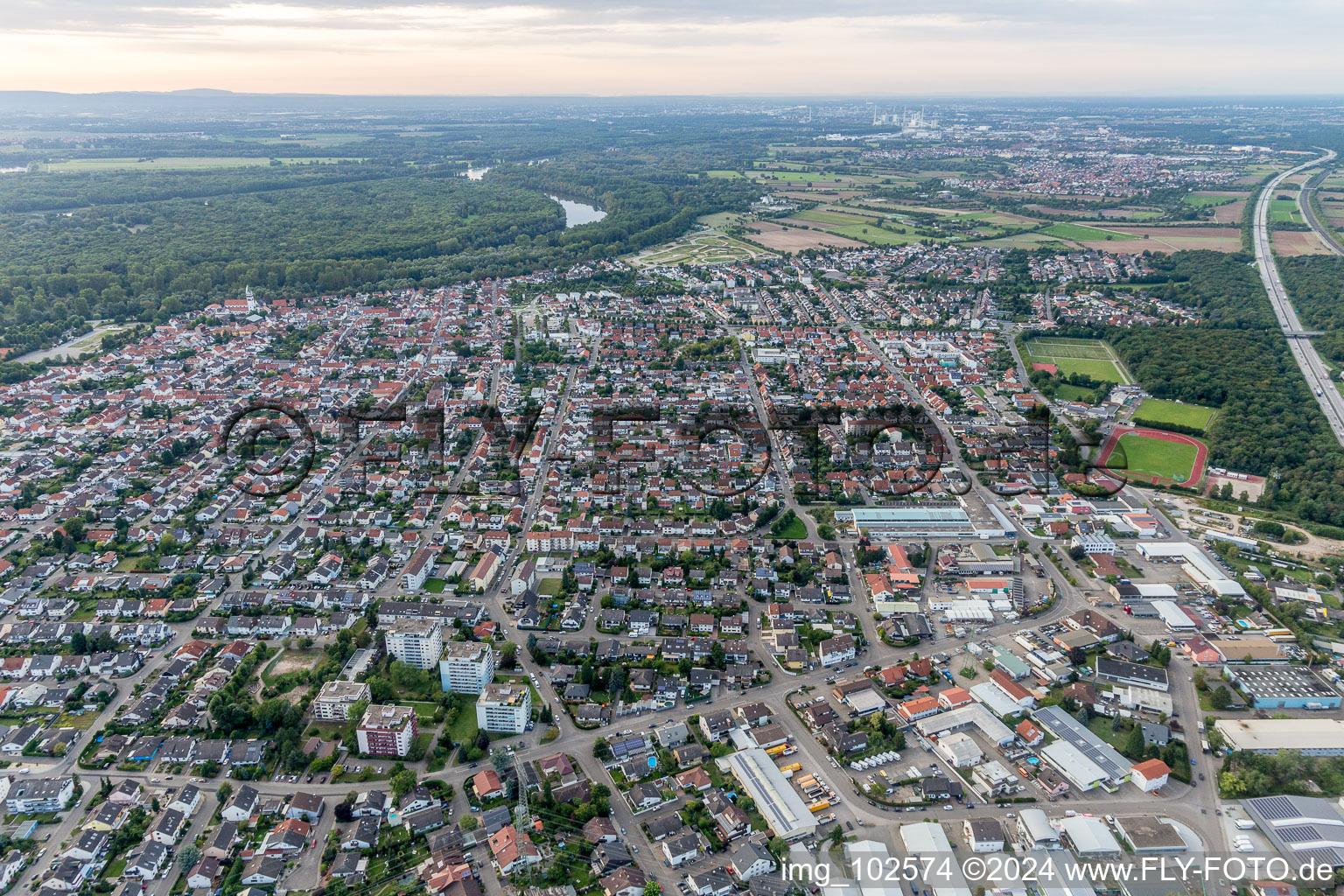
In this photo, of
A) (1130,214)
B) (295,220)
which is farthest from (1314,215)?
(295,220)

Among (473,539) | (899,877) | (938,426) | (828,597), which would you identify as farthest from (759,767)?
(938,426)

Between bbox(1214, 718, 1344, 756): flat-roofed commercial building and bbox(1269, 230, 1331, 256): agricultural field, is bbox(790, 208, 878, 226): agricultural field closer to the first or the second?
bbox(1269, 230, 1331, 256): agricultural field

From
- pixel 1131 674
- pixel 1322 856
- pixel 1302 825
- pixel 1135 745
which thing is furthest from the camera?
pixel 1131 674

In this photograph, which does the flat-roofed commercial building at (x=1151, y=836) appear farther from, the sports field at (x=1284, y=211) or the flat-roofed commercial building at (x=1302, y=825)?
the sports field at (x=1284, y=211)

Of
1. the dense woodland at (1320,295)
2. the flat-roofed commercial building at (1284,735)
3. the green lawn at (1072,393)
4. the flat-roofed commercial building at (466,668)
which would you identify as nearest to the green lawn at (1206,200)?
the dense woodland at (1320,295)

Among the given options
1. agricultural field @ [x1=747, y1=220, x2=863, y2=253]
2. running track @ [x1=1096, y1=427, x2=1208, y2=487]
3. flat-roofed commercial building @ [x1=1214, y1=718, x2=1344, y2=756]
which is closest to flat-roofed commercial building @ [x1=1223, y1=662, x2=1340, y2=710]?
flat-roofed commercial building @ [x1=1214, y1=718, x2=1344, y2=756]

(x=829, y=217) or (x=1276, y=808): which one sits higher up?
(x=829, y=217)

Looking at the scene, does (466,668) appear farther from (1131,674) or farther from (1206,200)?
(1206,200)
